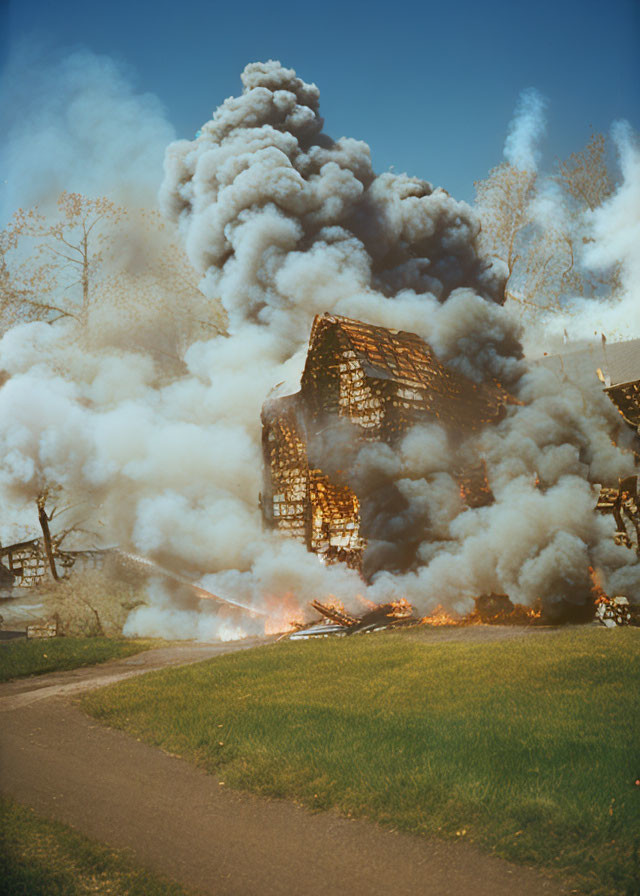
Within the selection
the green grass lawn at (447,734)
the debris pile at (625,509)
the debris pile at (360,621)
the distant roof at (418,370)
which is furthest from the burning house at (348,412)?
the green grass lawn at (447,734)

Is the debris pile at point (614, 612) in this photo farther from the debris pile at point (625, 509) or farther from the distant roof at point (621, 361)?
the distant roof at point (621, 361)

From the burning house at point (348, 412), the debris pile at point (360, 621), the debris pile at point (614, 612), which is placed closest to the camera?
the debris pile at point (614, 612)

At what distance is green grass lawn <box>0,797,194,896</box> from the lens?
14.0 feet

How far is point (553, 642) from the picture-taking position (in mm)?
9180

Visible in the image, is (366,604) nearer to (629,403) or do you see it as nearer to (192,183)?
(629,403)

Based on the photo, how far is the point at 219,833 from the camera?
4.87 metres

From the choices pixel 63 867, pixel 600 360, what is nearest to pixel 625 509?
pixel 600 360

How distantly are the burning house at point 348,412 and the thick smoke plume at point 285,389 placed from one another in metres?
0.35

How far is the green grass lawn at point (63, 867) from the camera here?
4258 mm

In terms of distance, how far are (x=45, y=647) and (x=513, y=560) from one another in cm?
814

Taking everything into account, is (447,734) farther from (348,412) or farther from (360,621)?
(348,412)

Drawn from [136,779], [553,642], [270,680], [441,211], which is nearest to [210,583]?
[270,680]

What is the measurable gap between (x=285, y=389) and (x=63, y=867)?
11000mm

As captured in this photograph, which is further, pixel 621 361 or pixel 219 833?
pixel 621 361
